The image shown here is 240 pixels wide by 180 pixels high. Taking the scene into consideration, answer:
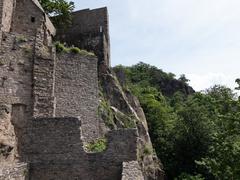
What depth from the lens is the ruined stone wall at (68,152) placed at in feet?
48.7

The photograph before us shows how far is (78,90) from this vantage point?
825 inches

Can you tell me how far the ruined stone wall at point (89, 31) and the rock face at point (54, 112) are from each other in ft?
1.98

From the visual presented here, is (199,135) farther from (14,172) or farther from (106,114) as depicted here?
(14,172)

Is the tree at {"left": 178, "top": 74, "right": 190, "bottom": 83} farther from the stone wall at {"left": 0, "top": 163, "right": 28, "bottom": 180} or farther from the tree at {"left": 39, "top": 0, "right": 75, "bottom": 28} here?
the stone wall at {"left": 0, "top": 163, "right": 28, "bottom": 180}

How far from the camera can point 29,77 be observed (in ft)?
59.0

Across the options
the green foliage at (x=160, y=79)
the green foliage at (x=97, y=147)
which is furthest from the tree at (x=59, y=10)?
the green foliage at (x=160, y=79)

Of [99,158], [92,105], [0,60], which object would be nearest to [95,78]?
[92,105]

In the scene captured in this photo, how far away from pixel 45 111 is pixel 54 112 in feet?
3.58

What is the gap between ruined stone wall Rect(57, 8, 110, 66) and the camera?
88.2 ft

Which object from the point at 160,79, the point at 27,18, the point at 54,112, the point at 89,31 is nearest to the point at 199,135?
the point at 89,31

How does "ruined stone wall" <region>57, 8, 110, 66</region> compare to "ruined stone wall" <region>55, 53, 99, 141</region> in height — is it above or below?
above

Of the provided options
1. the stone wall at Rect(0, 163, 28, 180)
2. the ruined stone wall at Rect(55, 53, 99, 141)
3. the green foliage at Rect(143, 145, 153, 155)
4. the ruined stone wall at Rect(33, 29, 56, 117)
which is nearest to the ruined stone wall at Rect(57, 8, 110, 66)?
the ruined stone wall at Rect(55, 53, 99, 141)

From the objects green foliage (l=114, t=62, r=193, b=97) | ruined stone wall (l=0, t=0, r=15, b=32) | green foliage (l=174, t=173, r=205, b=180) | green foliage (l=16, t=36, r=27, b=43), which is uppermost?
green foliage (l=114, t=62, r=193, b=97)

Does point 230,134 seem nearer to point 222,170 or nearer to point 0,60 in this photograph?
point 222,170
